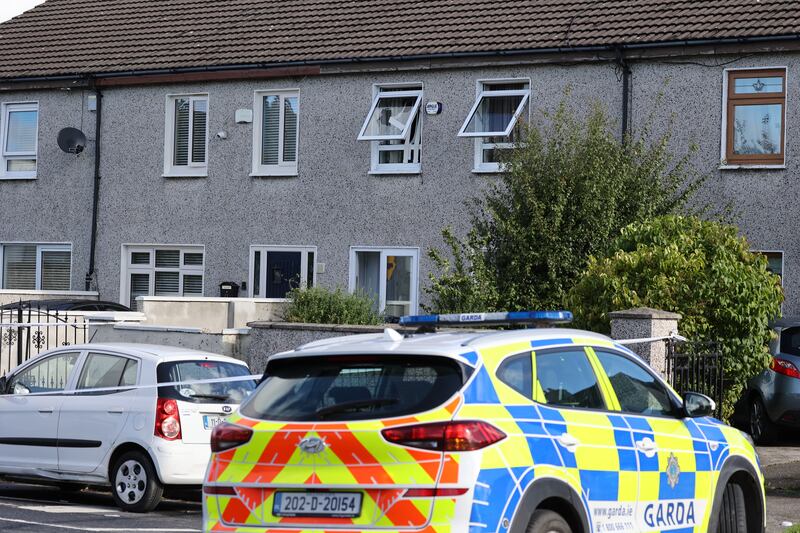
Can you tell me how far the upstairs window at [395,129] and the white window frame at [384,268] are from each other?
1295mm

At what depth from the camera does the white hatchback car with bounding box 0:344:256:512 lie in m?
12.1

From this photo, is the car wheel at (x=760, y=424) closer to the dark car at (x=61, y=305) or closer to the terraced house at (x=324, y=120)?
the terraced house at (x=324, y=120)

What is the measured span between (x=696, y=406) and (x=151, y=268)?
1824 centimetres

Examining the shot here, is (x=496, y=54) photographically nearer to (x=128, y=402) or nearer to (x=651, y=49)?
(x=651, y=49)

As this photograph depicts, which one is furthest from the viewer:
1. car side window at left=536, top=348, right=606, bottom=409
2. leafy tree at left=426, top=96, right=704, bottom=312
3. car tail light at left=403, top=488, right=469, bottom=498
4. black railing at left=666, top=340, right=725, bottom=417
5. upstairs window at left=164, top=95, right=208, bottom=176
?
upstairs window at left=164, top=95, right=208, bottom=176

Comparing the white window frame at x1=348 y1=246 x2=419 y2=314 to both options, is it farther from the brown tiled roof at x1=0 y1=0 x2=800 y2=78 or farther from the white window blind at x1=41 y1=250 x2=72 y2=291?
the white window blind at x1=41 y1=250 x2=72 y2=291

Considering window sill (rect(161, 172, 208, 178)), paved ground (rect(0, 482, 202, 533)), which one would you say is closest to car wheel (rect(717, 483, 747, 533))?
paved ground (rect(0, 482, 202, 533))

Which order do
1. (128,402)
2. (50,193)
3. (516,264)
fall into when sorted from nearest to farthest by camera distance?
(128,402) → (516,264) → (50,193)

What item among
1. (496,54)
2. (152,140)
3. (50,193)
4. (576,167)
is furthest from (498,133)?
(50,193)

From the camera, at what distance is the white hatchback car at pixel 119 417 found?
12117 mm

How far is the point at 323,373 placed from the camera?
7.25 meters

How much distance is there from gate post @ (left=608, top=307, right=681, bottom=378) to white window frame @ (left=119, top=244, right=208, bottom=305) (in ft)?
41.2

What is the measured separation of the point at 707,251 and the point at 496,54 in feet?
26.8

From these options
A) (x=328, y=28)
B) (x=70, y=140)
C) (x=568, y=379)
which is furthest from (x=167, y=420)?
(x=70, y=140)
